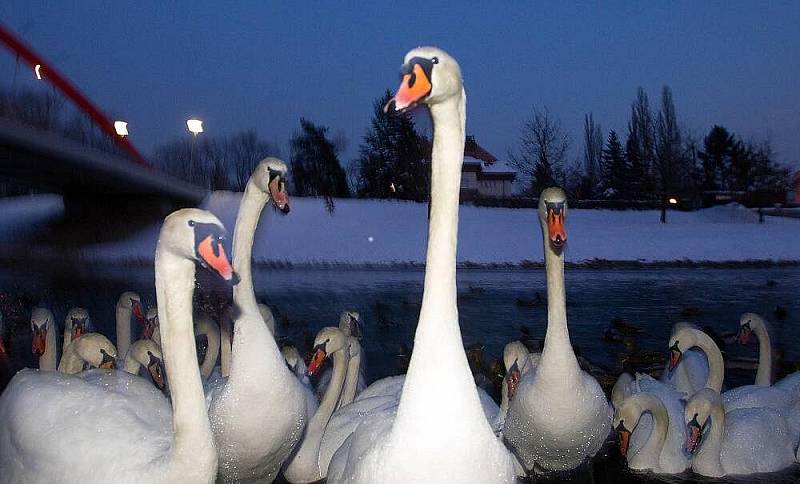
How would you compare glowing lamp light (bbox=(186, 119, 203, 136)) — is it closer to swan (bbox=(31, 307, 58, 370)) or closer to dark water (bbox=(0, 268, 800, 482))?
dark water (bbox=(0, 268, 800, 482))

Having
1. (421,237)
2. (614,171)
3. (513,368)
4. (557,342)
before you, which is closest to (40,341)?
(513,368)

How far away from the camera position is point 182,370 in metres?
3.29

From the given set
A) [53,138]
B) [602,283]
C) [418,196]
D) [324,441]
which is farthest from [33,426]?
[418,196]

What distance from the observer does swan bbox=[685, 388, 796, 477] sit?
571 cm

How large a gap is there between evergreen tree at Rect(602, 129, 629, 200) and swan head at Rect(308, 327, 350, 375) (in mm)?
52056

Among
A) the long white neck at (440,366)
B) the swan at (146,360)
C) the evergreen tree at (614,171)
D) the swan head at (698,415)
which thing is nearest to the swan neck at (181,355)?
the long white neck at (440,366)

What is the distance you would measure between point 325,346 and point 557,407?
1.91 m

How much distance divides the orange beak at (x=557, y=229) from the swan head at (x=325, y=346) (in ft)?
6.66

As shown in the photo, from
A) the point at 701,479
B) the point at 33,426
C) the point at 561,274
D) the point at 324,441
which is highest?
the point at 561,274

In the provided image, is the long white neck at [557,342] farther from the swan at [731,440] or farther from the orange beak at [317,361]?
the orange beak at [317,361]

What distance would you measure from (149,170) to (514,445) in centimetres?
2136

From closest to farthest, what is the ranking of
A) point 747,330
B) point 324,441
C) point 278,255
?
point 324,441
point 747,330
point 278,255

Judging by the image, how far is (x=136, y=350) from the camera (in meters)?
5.78

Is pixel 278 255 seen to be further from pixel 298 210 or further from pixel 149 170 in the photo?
pixel 298 210
